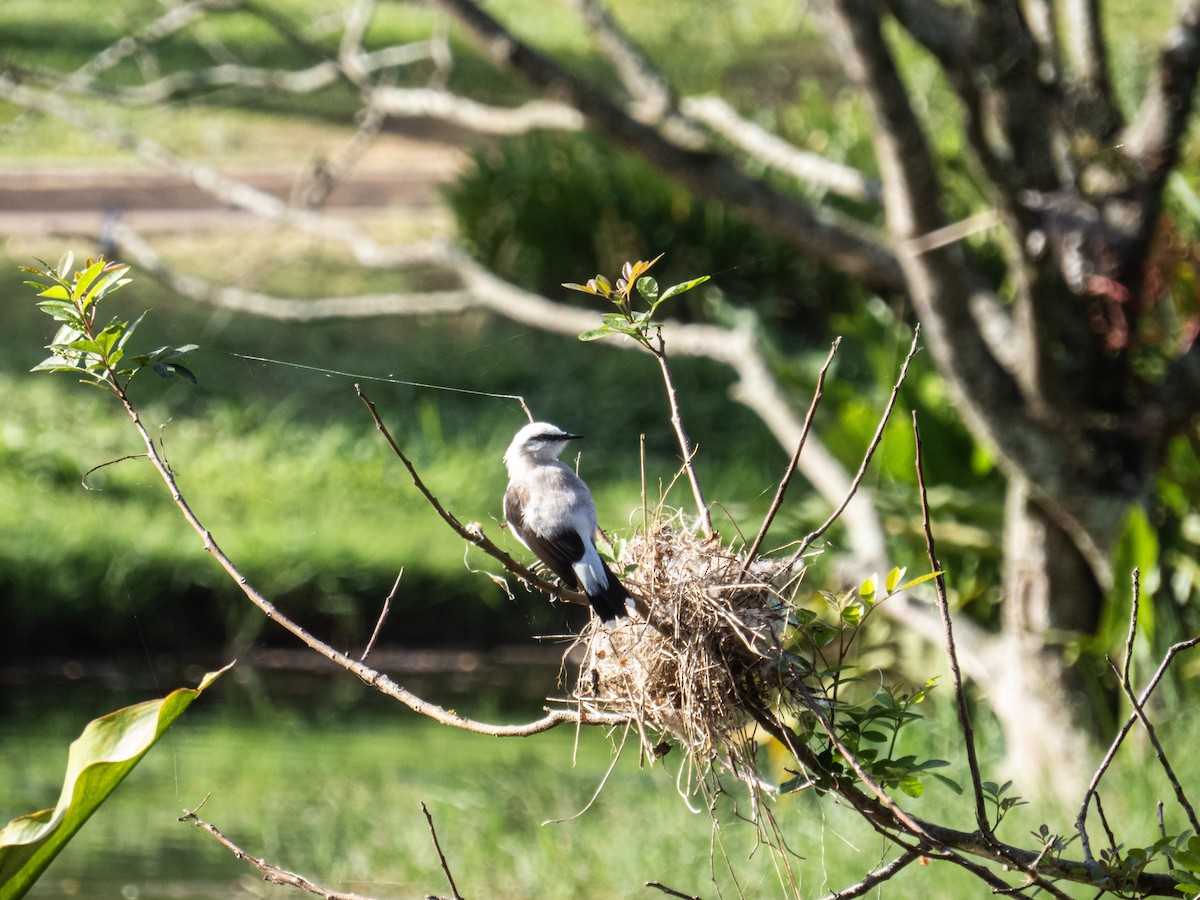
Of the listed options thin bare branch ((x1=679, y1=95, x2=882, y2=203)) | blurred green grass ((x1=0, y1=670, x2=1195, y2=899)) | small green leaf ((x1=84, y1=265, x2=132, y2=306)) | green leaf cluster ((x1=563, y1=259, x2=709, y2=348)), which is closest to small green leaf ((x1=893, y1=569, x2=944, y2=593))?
green leaf cluster ((x1=563, y1=259, x2=709, y2=348))

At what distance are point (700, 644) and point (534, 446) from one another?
48cm

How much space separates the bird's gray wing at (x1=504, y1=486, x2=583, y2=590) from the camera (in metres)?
2.02

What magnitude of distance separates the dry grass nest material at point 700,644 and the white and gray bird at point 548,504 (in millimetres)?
171

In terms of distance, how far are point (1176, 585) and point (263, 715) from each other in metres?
3.98

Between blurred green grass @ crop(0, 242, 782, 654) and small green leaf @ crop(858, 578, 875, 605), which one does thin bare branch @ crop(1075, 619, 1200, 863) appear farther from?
blurred green grass @ crop(0, 242, 782, 654)

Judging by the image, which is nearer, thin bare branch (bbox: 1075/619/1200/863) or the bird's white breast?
thin bare branch (bbox: 1075/619/1200/863)

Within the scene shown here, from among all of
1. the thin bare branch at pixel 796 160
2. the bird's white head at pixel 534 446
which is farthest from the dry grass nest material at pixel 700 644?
the thin bare branch at pixel 796 160

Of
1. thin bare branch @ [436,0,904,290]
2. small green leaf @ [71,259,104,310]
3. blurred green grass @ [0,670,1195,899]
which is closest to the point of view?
small green leaf @ [71,259,104,310]

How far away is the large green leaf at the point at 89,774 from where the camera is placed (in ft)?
6.15

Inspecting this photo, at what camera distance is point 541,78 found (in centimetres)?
431

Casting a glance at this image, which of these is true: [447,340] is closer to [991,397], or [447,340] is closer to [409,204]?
[991,397]

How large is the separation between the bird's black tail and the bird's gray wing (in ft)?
0.34

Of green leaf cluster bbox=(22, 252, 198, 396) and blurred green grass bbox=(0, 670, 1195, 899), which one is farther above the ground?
green leaf cluster bbox=(22, 252, 198, 396)

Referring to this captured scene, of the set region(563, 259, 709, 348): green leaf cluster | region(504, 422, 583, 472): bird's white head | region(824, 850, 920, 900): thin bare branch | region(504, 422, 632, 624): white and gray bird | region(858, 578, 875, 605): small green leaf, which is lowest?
region(824, 850, 920, 900): thin bare branch
